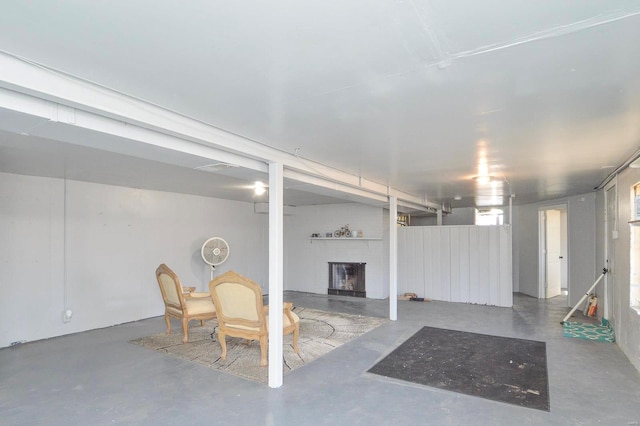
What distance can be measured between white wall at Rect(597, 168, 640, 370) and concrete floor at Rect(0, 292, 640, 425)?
20 cm

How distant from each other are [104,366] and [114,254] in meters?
2.36

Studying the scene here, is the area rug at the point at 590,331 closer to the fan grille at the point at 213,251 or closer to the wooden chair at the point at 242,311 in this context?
the wooden chair at the point at 242,311

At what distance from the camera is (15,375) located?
356 centimetres

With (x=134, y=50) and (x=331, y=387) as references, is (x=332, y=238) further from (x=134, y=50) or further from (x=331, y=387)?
(x=134, y=50)

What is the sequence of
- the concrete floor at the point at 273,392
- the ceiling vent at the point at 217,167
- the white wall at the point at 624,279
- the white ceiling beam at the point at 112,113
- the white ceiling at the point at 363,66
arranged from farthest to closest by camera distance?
1. the white wall at the point at 624,279
2. the ceiling vent at the point at 217,167
3. the concrete floor at the point at 273,392
4. the white ceiling beam at the point at 112,113
5. the white ceiling at the point at 363,66

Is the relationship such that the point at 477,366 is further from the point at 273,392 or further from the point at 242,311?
the point at 242,311

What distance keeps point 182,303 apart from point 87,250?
6.29ft

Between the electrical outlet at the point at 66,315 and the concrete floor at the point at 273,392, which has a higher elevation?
the electrical outlet at the point at 66,315

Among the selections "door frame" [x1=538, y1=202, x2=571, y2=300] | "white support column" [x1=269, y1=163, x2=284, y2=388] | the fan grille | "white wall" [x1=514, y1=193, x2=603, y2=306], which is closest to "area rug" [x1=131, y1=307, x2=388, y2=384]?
"white support column" [x1=269, y1=163, x2=284, y2=388]

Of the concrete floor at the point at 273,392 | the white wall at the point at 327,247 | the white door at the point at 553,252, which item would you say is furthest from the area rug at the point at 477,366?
the white door at the point at 553,252

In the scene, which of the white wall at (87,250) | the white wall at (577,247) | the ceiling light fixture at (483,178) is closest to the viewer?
the white wall at (87,250)

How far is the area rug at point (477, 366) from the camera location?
126 inches

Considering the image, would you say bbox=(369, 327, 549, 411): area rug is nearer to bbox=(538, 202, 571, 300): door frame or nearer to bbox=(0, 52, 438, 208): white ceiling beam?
bbox=(0, 52, 438, 208): white ceiling beam

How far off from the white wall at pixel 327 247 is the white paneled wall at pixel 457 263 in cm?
72
